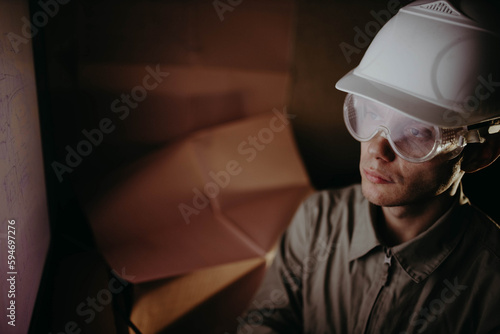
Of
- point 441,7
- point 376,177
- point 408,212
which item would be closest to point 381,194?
point 376,177

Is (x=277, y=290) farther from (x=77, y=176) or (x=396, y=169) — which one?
(x=77, y=176)

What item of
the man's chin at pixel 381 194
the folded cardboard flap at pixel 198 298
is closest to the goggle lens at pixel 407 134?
the man's chin at pixel 381 194

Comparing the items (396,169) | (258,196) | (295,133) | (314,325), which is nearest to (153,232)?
(258,196)

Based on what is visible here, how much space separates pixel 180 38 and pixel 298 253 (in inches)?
37.3

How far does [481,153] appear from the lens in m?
0.99

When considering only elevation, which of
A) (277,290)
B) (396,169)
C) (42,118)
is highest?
(42,118)

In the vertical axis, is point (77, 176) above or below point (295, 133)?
above

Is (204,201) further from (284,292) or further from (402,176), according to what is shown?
(402,176)

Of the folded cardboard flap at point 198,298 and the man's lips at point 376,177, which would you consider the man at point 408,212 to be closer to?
the man's lips at point 376,177

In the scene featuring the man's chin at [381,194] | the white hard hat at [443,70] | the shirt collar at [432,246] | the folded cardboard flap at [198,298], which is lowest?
the folded cardboard flap at [198,298]

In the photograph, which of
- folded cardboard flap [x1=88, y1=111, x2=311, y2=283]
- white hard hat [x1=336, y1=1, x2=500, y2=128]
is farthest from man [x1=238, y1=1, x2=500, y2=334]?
folded cardboard flap [x1=88, y1=111, x2=311, y2=283]

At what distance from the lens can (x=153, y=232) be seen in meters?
1.59

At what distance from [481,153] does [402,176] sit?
0.70 ft

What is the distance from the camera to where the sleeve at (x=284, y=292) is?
124cm
